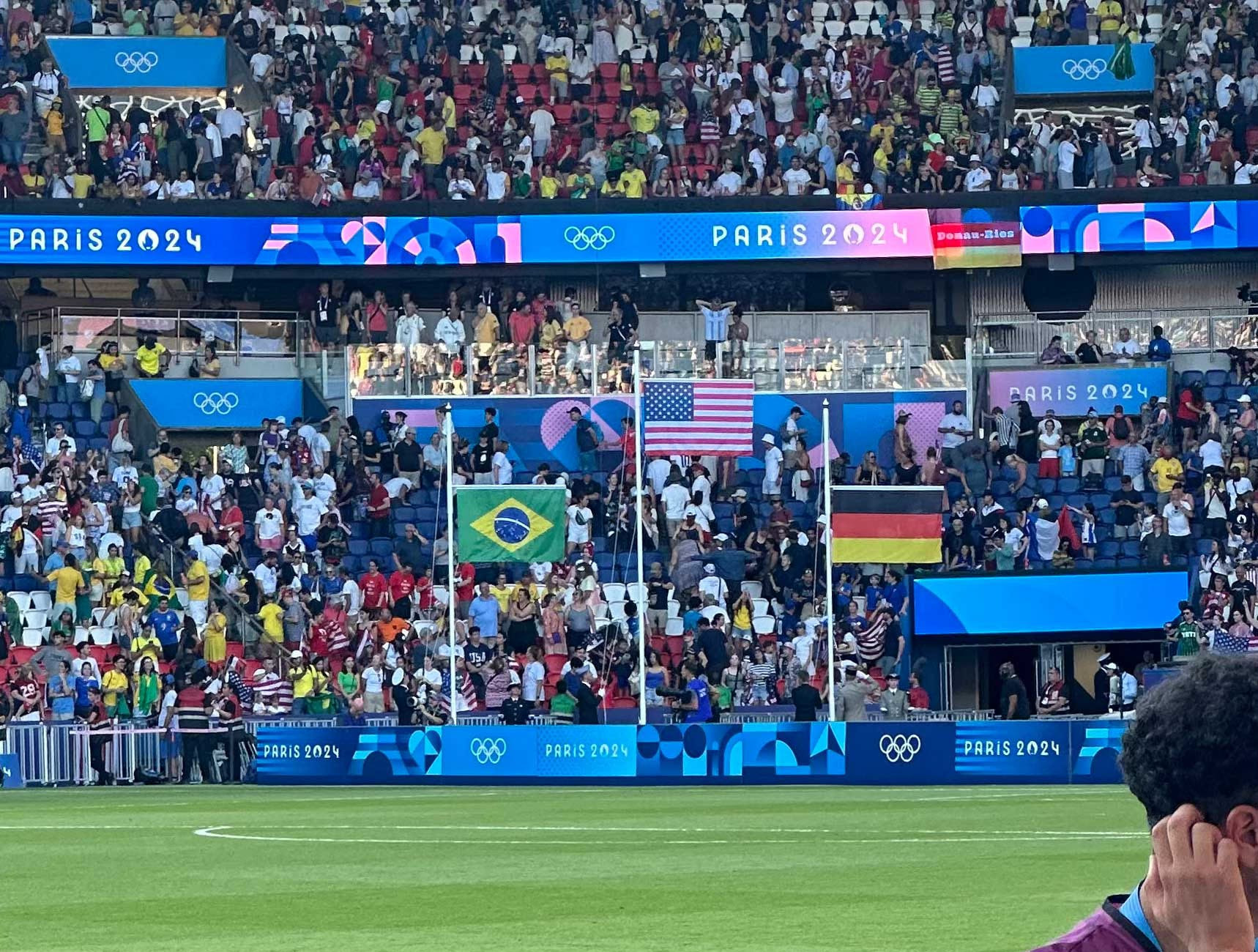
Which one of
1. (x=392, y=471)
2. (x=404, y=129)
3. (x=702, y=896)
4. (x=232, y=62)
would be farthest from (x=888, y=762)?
(x=232, y=62)

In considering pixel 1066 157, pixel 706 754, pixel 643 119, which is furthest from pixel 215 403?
pixel 706 754

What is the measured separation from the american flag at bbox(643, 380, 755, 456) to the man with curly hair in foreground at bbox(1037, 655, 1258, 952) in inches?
1178

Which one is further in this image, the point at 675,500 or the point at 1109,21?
the point at 1109,21

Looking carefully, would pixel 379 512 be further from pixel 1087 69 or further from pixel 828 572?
pixel 1087 69

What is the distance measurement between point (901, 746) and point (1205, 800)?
2709cm

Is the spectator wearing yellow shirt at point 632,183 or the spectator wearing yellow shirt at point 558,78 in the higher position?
the spectator wearing yellow shirt at point 558,78

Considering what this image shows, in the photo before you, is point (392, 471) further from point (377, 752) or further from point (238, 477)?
point (377, 752)

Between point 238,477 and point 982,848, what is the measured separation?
78.9 ft

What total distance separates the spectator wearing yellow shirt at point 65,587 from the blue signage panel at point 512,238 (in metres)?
10.9

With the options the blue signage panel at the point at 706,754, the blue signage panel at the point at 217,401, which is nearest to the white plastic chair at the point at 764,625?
the blue signage panel at the point at 706,754

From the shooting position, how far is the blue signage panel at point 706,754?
2964cm

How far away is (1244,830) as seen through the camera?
130 inches

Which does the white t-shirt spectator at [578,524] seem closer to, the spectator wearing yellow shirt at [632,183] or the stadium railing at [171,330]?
the stadium railing at [171,330]

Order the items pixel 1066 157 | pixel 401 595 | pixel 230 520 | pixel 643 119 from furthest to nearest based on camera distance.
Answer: pixel 643 119, pixel 1066 157, pixel 230 520, pixel 401 595
